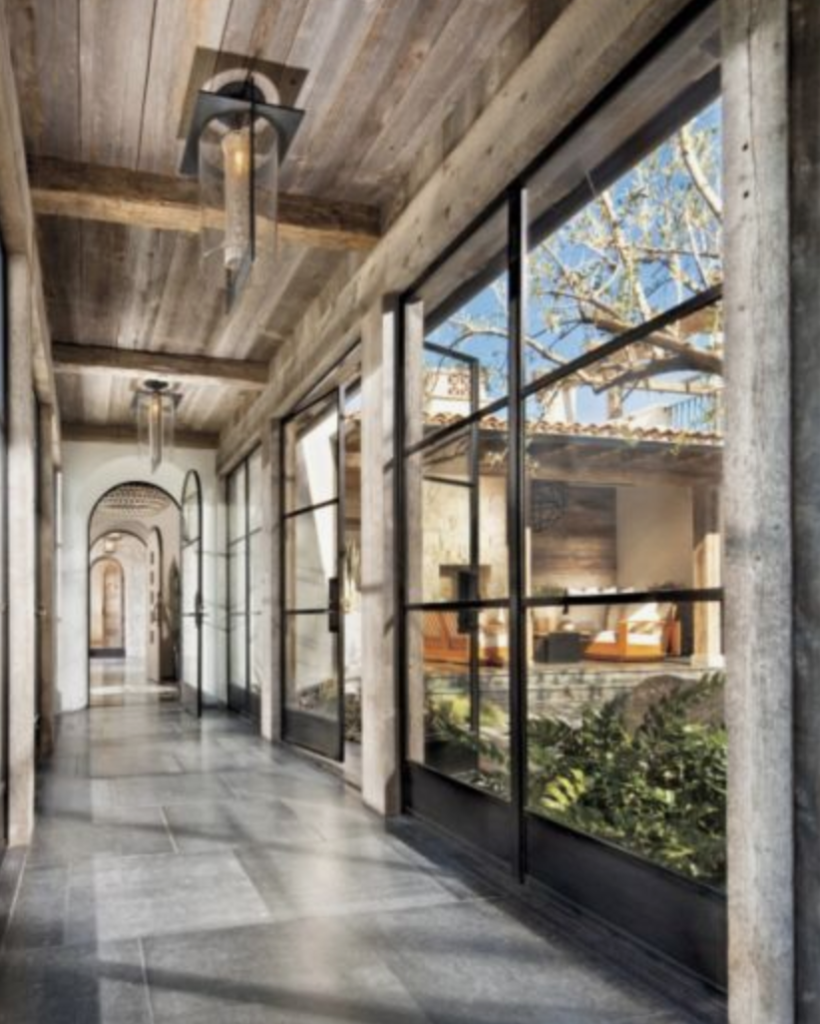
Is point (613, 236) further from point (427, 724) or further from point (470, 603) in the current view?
point (427, 724)

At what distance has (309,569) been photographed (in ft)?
21.9

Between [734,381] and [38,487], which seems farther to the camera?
[38,487]

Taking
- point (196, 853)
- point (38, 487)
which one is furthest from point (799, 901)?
point (38, 487)

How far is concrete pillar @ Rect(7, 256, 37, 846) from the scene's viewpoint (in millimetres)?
3586

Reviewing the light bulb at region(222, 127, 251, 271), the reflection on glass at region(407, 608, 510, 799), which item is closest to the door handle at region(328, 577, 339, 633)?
the reflection on glass at region(407, 608, 510, 799)

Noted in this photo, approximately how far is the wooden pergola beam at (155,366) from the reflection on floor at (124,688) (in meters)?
3.85

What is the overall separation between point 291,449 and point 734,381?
201 inches

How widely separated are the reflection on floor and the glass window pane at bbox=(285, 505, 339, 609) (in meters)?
3.47

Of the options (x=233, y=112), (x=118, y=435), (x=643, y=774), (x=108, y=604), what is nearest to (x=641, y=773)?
(x=643, y=774)

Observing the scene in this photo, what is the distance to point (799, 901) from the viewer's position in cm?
174

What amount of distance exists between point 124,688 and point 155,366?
5.99 meters

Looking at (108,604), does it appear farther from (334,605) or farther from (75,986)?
(75,986)

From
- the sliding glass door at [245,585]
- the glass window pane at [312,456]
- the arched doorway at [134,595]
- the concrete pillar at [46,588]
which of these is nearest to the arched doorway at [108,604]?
the arched doorway at [134,595]

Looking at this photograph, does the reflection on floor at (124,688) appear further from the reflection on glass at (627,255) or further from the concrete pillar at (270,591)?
the reflection on glass at (627,255)
